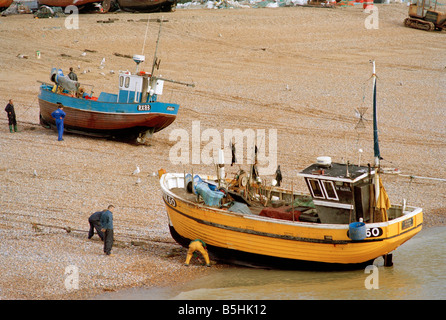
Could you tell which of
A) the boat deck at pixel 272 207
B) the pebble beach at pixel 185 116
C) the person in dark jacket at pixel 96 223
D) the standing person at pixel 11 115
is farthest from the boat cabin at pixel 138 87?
the person in dark jacket at pixel 96 223

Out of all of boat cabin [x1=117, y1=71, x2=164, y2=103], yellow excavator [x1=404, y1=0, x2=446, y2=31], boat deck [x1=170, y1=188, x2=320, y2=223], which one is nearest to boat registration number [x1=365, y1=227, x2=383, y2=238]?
boat deck [x1=170, y1=188, x2=320, y2=223]

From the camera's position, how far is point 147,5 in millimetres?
42781

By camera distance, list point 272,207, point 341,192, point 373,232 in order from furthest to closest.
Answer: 1. point 272,207
2. point 341,192
3. point 373,232

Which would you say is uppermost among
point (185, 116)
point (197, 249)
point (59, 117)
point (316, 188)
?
point (316, 188)

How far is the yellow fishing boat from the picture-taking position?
1425cm

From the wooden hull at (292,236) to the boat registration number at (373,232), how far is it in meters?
0.02

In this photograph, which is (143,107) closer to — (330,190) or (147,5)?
(330,190)

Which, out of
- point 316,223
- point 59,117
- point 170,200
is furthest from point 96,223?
point 59,117

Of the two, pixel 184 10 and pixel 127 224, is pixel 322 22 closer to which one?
pixel 184 10

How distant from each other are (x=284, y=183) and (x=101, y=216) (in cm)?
759

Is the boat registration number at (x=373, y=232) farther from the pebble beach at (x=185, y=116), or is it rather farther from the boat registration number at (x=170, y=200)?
the boat registration number at (x=170, y=200)

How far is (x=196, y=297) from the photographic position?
13836 millimetres

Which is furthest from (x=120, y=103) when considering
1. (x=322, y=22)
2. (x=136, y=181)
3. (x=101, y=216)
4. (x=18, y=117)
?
(x=322, y=22)

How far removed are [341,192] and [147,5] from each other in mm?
31014
